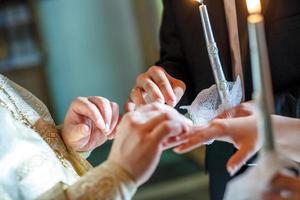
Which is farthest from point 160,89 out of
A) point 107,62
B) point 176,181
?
point 107,62

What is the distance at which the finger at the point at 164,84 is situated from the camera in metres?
0.80

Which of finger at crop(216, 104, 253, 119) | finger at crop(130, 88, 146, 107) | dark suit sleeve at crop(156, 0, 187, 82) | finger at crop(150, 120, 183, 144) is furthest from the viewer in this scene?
dark suit sleeve at crop(156, 0, 187, 82)

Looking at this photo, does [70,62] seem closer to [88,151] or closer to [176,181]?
[176,181]

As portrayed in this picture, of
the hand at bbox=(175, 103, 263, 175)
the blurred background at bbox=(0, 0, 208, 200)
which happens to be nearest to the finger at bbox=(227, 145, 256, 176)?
the hand at bbox=(175, 103, 263, 175)

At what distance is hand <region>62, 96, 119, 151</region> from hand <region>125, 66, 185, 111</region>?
5 cm

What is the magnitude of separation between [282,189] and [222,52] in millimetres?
509

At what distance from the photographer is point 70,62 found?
3.01 metres

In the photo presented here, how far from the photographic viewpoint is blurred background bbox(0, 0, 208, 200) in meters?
2.87

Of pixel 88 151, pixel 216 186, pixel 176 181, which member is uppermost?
pixel 88 151

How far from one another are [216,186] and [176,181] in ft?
4.35

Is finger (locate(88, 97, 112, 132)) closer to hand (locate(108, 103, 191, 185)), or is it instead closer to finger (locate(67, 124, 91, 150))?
finger (locate(67, 124, 91, 150))

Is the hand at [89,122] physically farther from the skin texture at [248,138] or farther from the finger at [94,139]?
the skin texture at [248,138]

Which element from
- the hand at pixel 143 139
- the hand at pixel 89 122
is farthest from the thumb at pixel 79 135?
the hand at pixel 143 139

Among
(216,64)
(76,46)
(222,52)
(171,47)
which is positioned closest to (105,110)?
(216,64)
